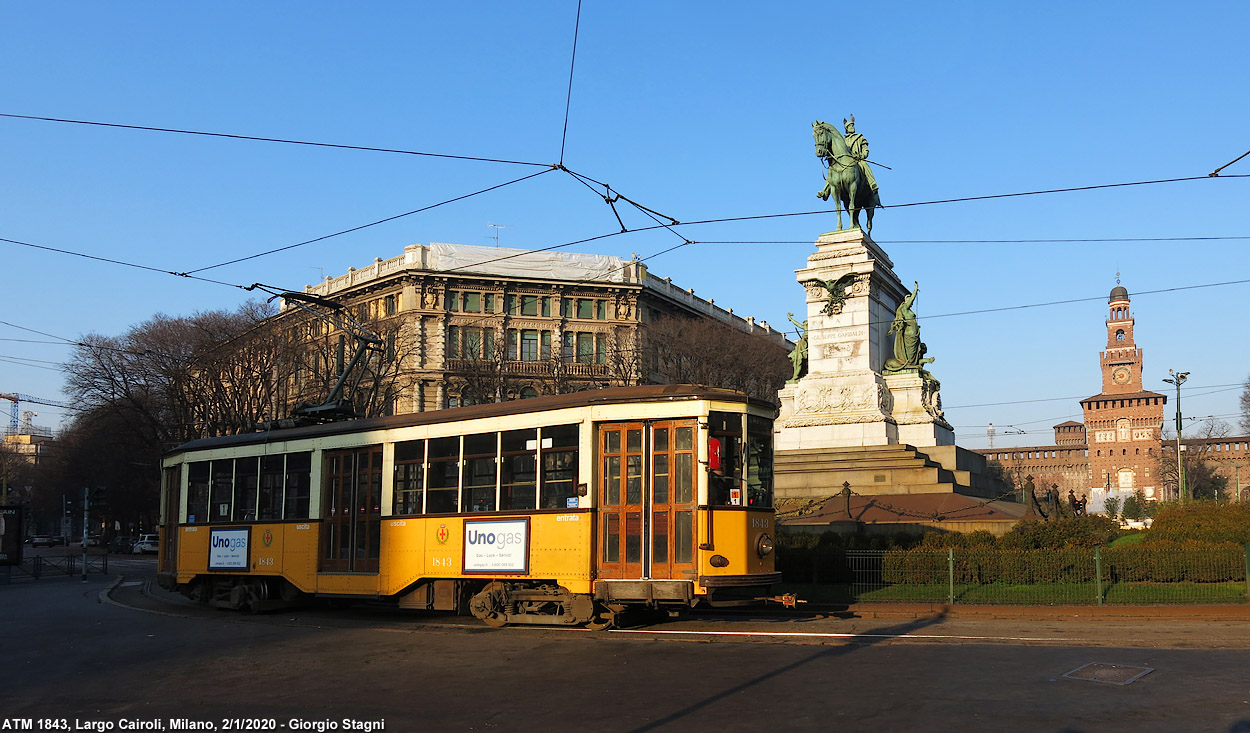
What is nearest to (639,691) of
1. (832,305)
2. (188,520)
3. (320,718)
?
(320,718)

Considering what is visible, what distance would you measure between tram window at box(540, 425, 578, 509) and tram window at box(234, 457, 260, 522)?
23.0 ft

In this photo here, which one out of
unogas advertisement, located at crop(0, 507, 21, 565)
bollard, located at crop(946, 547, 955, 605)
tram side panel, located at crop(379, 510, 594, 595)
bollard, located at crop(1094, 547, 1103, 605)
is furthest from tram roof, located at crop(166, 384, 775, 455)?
unogas advertisement, located at crop(0, 507, 21, 565)

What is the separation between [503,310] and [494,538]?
51.8m

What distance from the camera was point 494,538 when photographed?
14.5 metres

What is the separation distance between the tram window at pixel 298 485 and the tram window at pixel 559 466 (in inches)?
209

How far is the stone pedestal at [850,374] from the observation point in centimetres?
2870

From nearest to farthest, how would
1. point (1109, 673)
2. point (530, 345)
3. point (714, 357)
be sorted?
point (1109, 673) < point (714, 357) < point (530, 345)

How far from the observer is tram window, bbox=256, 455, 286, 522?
706 inches

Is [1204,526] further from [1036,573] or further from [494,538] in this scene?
[494,538]

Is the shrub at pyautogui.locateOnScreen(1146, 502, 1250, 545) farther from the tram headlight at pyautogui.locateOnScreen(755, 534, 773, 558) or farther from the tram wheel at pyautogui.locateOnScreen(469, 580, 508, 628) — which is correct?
the tram wheel at pyautogui.locateOnScreen(469, 580, 508, 628)

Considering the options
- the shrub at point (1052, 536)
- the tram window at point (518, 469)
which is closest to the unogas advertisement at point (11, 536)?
the tram window at point (518, 469)

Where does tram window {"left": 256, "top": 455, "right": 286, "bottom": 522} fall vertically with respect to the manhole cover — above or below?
above

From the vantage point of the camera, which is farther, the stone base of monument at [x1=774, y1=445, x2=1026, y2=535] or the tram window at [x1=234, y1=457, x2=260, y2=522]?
the stone base of monument at [x1=774, y1=445, x2=1026, y2=535]

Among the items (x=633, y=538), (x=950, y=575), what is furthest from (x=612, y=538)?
(x=950, y=575)
